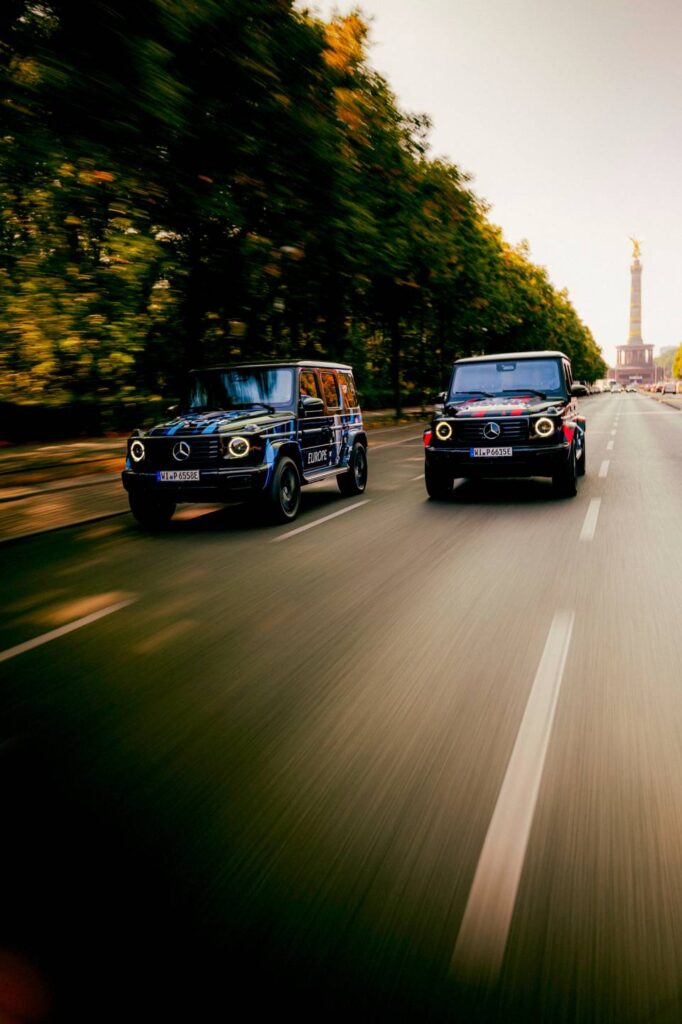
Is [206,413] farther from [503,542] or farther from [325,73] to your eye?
[325,73]

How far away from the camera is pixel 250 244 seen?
50.6 feet

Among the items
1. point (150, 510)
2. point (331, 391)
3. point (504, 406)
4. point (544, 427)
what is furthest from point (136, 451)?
point (544, 427)

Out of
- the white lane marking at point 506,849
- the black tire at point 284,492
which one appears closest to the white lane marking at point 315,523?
the black tire at point 284,492

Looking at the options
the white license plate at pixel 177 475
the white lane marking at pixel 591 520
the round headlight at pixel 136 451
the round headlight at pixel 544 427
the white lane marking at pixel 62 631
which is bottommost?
the white lane marking at pixel 591 520

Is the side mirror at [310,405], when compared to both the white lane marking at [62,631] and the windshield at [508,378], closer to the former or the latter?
the windshield at [508,378]

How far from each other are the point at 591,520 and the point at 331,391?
4380 mm

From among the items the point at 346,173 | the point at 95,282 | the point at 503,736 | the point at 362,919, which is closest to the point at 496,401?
the point at 346,173

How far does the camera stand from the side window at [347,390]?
1250 cm

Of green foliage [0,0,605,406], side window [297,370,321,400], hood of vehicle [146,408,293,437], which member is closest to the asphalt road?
hood of vehicle [146,408,293,437]

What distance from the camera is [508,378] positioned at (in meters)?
12.2

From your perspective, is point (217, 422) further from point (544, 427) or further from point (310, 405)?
point (544, 427)

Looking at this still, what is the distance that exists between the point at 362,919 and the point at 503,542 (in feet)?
20.4

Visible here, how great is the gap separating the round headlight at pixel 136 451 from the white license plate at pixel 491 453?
444cm

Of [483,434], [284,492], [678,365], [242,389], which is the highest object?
[242,389]
